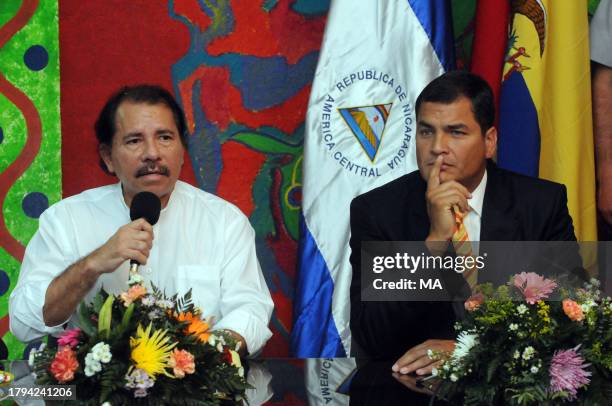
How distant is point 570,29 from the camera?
3.79 m

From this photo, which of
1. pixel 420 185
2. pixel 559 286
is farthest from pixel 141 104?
pixel 559 286

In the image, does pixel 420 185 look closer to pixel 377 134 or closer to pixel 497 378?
pixel 377 134

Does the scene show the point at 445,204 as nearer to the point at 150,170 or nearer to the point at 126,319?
the point at 150,170

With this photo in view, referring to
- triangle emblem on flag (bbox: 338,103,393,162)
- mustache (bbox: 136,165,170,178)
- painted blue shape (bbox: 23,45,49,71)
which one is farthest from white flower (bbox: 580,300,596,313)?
painted blue shape (bbox: 23,45,49,71)

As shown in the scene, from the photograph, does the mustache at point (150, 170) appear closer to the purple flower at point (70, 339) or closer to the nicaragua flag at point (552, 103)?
the purple flower at point (70, 339)

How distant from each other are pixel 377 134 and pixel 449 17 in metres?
0.55

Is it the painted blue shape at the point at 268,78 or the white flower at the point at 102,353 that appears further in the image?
the painted blue shape at the point at 268,78

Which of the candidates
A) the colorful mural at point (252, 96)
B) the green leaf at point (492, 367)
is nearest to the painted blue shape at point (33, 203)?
the colorful mural at point (252, 96)

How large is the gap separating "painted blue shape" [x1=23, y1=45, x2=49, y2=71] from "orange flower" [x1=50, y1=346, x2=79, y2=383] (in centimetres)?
235

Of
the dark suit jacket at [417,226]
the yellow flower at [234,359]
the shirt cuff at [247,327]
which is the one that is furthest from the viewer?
the dark suit jacket at [417,226]

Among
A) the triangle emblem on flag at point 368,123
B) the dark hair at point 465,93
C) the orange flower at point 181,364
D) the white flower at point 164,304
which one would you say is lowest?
the orange flower at point 181,364

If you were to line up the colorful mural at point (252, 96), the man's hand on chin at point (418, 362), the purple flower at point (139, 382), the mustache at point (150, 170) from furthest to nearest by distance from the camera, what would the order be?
the colorful mural at point (252, 96), the mustache at point (150, 170), the man's hand on chin at point (418, 362), the purple flower at point (139, 382)

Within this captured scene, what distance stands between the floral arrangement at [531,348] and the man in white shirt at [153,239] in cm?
87

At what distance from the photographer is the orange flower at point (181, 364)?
1826 millimetres
